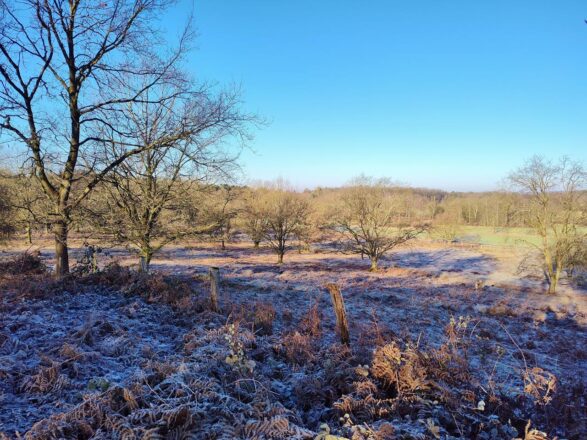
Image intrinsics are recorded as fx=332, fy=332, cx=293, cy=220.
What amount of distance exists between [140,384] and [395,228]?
1014 inches

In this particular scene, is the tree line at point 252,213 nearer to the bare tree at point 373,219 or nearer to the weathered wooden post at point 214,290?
the bare tree at point 373,219

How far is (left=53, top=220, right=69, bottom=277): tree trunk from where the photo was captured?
318 inches

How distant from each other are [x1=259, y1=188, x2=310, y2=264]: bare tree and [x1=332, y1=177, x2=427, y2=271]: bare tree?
4128 mm

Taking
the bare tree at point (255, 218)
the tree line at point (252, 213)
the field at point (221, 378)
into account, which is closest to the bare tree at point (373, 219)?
the tree line at point (252, 213)

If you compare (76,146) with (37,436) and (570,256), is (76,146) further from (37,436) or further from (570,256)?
(570,256)

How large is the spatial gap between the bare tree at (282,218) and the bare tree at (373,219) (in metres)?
Answer: 4.13

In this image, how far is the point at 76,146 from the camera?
8.00 m

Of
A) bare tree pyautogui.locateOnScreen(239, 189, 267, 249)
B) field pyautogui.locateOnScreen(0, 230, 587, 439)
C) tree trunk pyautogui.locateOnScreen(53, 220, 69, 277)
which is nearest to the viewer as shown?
field pyautogui.locateOnScreen(0, 230, 587, 439)

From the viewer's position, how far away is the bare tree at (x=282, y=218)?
28973 mm

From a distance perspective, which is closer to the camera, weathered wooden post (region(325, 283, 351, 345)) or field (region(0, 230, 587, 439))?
field (region(0, 230, 587, 439))

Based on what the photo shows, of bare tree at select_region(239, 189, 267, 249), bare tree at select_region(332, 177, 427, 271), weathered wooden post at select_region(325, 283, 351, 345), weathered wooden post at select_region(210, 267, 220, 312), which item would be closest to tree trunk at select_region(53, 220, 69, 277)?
weathered wooden post at select_region(210, 267, 220, 312)

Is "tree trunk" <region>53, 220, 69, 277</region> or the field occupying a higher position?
"tree trunk" <region>53, 220, 69, 277</region>

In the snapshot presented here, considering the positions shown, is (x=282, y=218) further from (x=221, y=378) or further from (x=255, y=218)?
(x=221, y=378)

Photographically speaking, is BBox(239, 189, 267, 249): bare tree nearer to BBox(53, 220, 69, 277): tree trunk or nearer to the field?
BBox(53, 220, 69, 277): tree trunk
